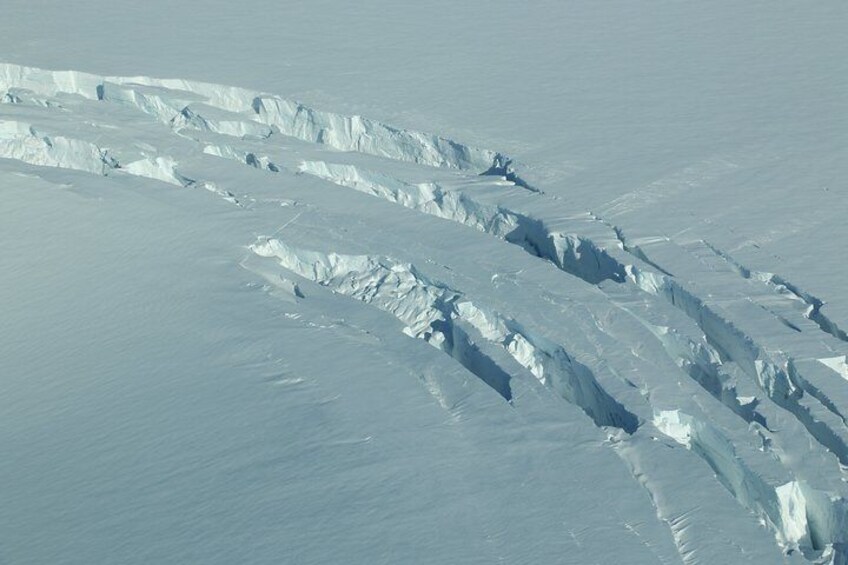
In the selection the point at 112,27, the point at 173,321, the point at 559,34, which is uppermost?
the point at 112,27

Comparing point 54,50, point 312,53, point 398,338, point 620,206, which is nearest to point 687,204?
point 620,206

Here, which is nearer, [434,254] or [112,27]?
[434,254]

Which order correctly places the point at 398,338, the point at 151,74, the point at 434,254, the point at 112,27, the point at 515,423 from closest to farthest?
the point at 515,423 < the point at 398,338 < the point at 434,254 < the point at 151,74 < the point at 112,27

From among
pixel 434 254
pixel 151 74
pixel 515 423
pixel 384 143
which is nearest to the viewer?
pixel 515 423

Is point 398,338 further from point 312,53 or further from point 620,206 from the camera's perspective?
point 312,53

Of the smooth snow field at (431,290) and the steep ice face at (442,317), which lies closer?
the smooth snow field at (431,290)

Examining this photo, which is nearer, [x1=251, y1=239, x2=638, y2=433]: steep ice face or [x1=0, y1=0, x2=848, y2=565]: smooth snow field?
[x1=0, y1=0, x2=848, y2=565]: smooth snow field

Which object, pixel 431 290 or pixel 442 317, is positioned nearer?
pixel 442 317

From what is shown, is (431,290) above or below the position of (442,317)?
above
